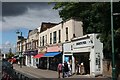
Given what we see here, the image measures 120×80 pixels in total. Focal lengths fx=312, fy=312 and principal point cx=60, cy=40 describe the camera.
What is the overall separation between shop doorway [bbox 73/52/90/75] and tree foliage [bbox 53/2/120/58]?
10.1ft

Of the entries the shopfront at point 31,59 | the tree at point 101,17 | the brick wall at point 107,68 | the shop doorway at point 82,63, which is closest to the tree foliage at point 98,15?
the tree at point 101,17

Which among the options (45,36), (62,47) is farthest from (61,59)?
(45,36)

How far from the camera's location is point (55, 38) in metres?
45.3

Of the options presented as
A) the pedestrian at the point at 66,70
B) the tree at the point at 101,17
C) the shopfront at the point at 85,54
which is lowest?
the pedestrian at the point at 66,70

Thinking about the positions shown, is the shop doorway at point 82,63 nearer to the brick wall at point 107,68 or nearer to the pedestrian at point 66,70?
the pedestrian at point 66,70

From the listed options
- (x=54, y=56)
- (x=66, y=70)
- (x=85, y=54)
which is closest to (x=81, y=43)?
(x=85, y=54)

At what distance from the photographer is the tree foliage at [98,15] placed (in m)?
25.6

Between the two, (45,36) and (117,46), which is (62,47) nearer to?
(45,36)

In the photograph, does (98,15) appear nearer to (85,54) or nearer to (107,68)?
(107,68)

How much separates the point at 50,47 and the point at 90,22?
16.7m

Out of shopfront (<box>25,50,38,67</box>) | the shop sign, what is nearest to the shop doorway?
the shop sign

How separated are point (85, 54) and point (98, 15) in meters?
7.61

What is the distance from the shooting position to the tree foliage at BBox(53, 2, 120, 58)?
1007 inches

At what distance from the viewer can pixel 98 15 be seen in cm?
2706
